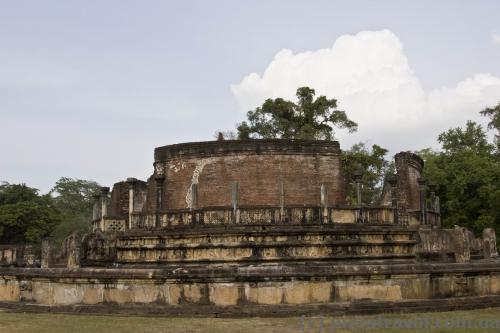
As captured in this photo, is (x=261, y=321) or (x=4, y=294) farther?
(x=4, y=294)

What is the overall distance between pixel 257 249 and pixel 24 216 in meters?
28.2

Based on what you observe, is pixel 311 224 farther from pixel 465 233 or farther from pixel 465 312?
pixel 465 312

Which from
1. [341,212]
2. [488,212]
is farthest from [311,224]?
[488,212]

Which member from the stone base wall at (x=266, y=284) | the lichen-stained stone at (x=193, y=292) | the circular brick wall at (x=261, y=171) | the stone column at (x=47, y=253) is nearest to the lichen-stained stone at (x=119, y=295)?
the stone base wall at (x=266, y=284)

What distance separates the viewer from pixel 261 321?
6945 mm

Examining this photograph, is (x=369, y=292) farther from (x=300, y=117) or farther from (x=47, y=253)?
(x=300, y=117)

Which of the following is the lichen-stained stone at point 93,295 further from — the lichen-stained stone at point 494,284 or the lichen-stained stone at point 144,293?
the lichen-stained stone at point 494,284

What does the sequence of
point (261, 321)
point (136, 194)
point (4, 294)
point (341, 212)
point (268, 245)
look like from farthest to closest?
point (136, 194)
point (341, 212)
point (268, 245)
point (4, 294)
point (261, 321)

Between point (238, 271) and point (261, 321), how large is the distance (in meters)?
0.86

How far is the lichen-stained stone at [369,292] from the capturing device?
7.76 metres

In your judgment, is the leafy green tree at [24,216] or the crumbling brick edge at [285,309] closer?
the crumbling brick edge at [285,309]

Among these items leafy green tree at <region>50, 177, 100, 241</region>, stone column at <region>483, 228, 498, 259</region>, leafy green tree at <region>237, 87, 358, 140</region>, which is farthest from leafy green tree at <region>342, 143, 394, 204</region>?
leafy green tree at <region>50, 177, 100, 241</region>

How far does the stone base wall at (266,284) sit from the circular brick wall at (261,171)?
30.0 feet

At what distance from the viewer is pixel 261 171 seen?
17.6 meters
